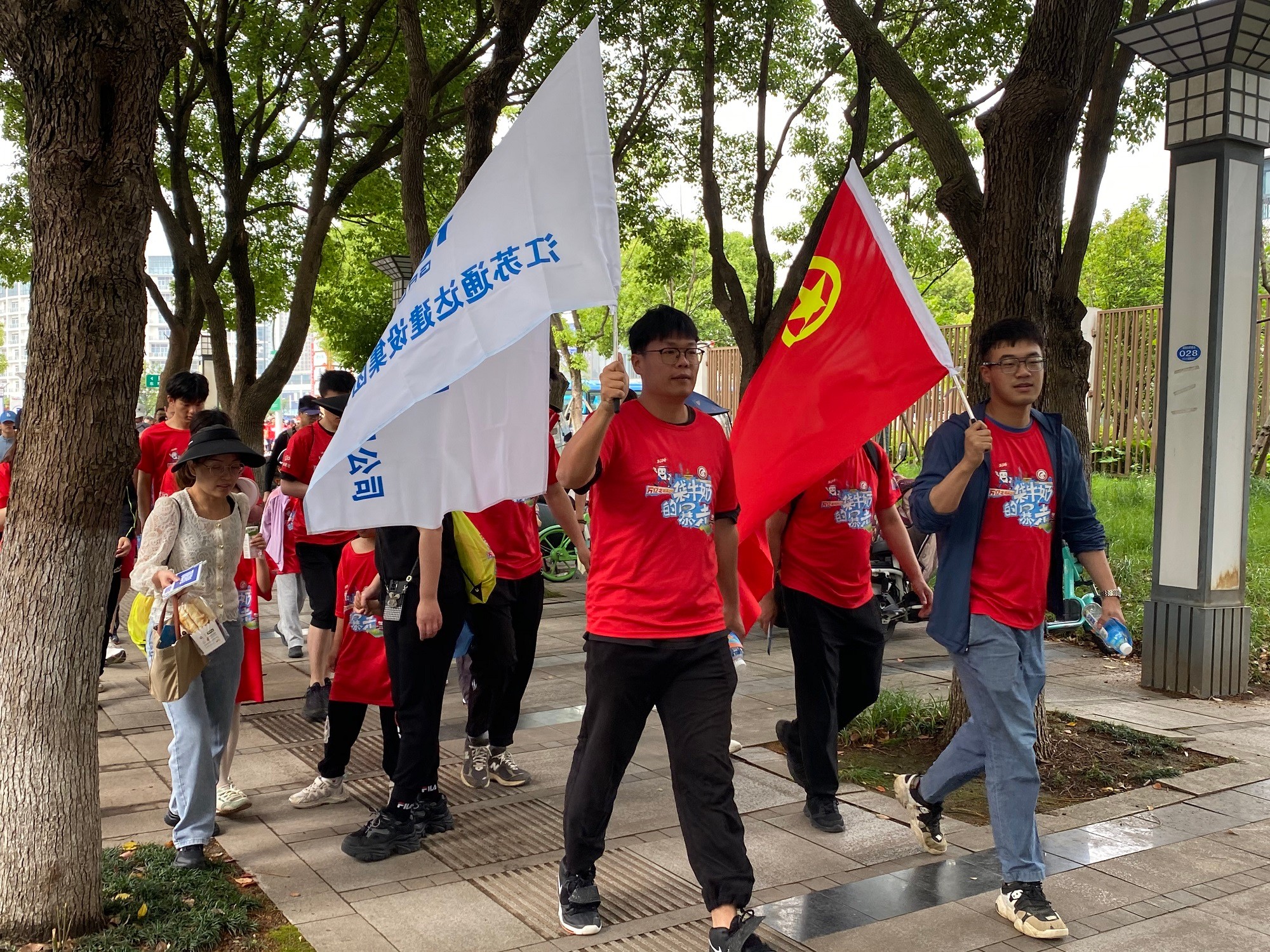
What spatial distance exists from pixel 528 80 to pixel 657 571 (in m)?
12.3

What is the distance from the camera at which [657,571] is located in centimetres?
379

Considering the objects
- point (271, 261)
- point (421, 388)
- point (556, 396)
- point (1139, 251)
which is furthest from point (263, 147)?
point (1139, 251)

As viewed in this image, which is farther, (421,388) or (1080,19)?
(1080,19)

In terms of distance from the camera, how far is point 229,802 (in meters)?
5.13

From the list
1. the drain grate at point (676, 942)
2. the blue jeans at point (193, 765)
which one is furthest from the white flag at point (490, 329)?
the drain grate at point (676, 942)

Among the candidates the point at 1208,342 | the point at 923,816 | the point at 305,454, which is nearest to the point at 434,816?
the point at 923,816

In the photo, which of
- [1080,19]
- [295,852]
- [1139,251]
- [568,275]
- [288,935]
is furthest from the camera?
[1139,251]

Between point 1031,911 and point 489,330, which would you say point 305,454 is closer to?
point 489,330

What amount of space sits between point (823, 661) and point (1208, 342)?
3.89m

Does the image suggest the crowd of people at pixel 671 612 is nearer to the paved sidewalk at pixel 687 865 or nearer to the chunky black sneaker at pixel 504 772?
the chunky black sneaker at pixel 504 772

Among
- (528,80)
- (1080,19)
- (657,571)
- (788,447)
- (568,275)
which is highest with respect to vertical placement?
(528,80)

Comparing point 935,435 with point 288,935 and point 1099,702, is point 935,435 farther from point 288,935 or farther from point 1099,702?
point 1099,702

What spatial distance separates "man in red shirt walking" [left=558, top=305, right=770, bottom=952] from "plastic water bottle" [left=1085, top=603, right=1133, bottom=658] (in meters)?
1.27

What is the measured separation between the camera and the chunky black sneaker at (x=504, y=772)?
563 centimetres
